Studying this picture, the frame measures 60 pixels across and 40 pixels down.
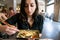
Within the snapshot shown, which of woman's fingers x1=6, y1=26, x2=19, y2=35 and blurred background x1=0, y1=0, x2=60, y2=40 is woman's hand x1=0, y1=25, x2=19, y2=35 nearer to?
woman's fingers x1=6, y1=26, x2=19, y2=35

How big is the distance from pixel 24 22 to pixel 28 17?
5 centimetres

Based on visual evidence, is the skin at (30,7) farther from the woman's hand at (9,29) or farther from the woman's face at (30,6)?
the woman's hand at (9,29)

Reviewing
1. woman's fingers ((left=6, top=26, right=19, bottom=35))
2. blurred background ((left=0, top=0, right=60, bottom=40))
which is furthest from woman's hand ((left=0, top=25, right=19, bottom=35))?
blurred background ((left=0, top=0, right=60, bottom=40))

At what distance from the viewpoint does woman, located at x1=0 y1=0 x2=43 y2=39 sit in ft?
3.18

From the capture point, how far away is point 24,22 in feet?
3.21

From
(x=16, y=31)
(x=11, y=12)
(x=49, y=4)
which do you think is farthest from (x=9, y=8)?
(x=49, y=4)

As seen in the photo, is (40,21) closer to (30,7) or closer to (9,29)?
(30,7)

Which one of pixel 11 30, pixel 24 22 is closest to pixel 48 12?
pixel 24 22

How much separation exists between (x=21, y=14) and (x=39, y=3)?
156 millimetres

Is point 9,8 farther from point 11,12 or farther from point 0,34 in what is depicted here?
point 0,34

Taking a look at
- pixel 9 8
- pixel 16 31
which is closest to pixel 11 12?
pixel 9 8

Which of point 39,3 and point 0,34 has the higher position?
point 39,3

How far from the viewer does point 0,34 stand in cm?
96

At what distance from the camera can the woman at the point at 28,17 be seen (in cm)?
97
